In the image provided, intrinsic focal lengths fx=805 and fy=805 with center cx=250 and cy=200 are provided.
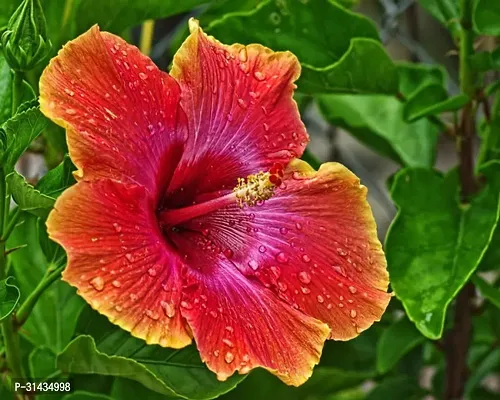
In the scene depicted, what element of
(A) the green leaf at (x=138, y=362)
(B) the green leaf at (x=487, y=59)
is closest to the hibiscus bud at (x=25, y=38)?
(A) the green leaf at (x=138, y=362)

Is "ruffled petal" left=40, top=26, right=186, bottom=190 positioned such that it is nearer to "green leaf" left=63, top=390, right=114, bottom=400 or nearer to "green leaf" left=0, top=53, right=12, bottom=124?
"green leaf" left=0, top=53, right=12, bottom=124

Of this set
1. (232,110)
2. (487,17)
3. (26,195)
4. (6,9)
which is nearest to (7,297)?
(26,195)

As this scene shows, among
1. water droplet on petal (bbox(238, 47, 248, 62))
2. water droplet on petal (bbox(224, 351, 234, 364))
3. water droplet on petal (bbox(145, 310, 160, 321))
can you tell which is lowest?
water droplet on petal (bbox(224, 351, 234, 364))

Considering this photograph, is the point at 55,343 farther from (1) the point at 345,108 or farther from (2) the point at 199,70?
(1) the point at 345,108

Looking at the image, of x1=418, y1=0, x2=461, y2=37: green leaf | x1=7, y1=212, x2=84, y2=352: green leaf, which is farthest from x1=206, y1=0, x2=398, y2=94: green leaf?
x1=7, y1=212, x2=84, y2=352: green leaf

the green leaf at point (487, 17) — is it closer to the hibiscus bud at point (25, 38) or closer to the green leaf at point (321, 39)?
the green leaf at point (321, 39)

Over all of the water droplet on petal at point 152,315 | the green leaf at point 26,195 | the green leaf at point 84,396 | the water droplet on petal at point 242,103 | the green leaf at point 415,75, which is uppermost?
the water droplet on petal at point 242,103
